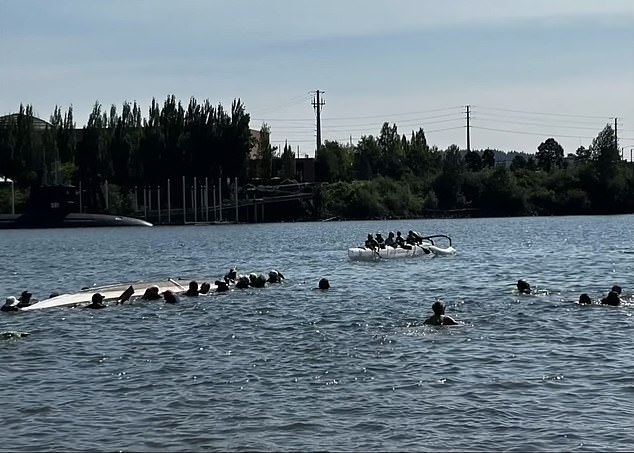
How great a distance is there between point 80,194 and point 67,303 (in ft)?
399

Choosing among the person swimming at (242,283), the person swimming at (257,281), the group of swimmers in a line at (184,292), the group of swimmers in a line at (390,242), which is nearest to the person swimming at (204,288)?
the group of swimmers in a line at (184,292)

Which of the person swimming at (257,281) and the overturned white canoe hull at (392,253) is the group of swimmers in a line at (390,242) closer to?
the overturned white canoe hull at (392,253)

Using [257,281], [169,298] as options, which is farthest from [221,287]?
[169,298]

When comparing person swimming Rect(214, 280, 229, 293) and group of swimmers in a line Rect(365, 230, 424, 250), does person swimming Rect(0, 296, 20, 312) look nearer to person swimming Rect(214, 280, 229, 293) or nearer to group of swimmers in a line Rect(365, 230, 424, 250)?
person swimming Rect(214, 280, 229, 293)

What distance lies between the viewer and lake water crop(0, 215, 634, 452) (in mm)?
20078

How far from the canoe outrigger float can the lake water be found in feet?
4.32

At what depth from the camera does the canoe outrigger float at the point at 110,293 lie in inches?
1629

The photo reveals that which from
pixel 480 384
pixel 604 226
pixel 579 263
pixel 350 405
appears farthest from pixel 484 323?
pixel 604 226

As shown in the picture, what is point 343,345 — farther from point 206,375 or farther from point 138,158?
point 138,158

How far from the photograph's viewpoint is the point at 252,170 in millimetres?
173500

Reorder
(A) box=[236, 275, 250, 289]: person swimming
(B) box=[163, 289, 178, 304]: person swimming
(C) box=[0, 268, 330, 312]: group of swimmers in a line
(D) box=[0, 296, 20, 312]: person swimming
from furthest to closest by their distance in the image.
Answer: (A) box=[236, 275, 250, 289]: person swimming
(B) box=[163, 289, 178, 304]: person swimming
(C) box=[0, 268, 330, 312]: group of swimmers in a line
(D) box=[0, 296, 20, 312]: person swimming

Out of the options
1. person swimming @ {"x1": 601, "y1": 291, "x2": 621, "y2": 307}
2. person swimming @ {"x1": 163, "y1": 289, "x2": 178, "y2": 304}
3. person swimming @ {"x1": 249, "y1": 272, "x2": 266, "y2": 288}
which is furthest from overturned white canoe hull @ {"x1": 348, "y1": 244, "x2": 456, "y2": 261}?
person swimming @ {"x1": 601, "y1": 291, "x2": 621, "y2": 307}

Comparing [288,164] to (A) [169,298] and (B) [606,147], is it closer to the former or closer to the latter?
(B) [606,147]

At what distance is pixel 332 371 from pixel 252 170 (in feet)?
486
